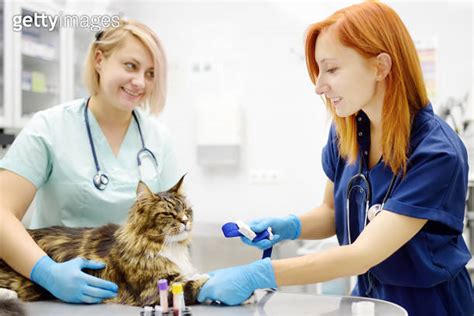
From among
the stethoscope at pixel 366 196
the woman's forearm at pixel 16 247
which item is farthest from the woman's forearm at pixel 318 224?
the woman's forearm at pixel 16 247

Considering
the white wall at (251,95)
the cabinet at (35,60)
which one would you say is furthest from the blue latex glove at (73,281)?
the white wall at (251,95)

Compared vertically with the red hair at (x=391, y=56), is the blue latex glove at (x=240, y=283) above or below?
below

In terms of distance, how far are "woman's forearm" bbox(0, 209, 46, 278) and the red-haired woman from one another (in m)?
0.47

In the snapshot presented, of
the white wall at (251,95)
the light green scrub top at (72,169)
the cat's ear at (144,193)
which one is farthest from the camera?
the white wall at (251,95)

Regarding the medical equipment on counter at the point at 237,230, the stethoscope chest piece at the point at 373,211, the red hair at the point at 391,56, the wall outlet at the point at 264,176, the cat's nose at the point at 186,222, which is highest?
the red hair at the point at 391,56

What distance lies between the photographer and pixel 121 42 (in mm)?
1582

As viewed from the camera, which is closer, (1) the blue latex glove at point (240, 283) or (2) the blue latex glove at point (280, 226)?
(1) the blue latex glove at point (240, 283)

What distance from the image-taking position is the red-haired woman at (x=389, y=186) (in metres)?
1.26

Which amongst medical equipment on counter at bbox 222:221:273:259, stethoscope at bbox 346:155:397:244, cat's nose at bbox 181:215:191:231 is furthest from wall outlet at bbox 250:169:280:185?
cat's nose at bbox 181:215:191:231

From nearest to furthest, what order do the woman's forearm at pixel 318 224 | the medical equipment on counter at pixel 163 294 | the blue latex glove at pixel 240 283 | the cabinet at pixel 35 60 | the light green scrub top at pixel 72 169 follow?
1. the medical equipment on counter at pixel 163 294
2. the blue latex glove at pixel 240 283
3. the light green scrub top at pixel 72 169
4. the woman's forearm at pixel 318 224
5. the cabinet at pixel 35 60

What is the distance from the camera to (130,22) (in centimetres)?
162

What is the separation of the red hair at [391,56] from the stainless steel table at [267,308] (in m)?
0.36

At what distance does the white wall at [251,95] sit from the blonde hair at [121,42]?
1934mm

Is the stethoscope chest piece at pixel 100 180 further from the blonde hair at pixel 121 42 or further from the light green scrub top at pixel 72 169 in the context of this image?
the blonde hair at pixel 121 42
